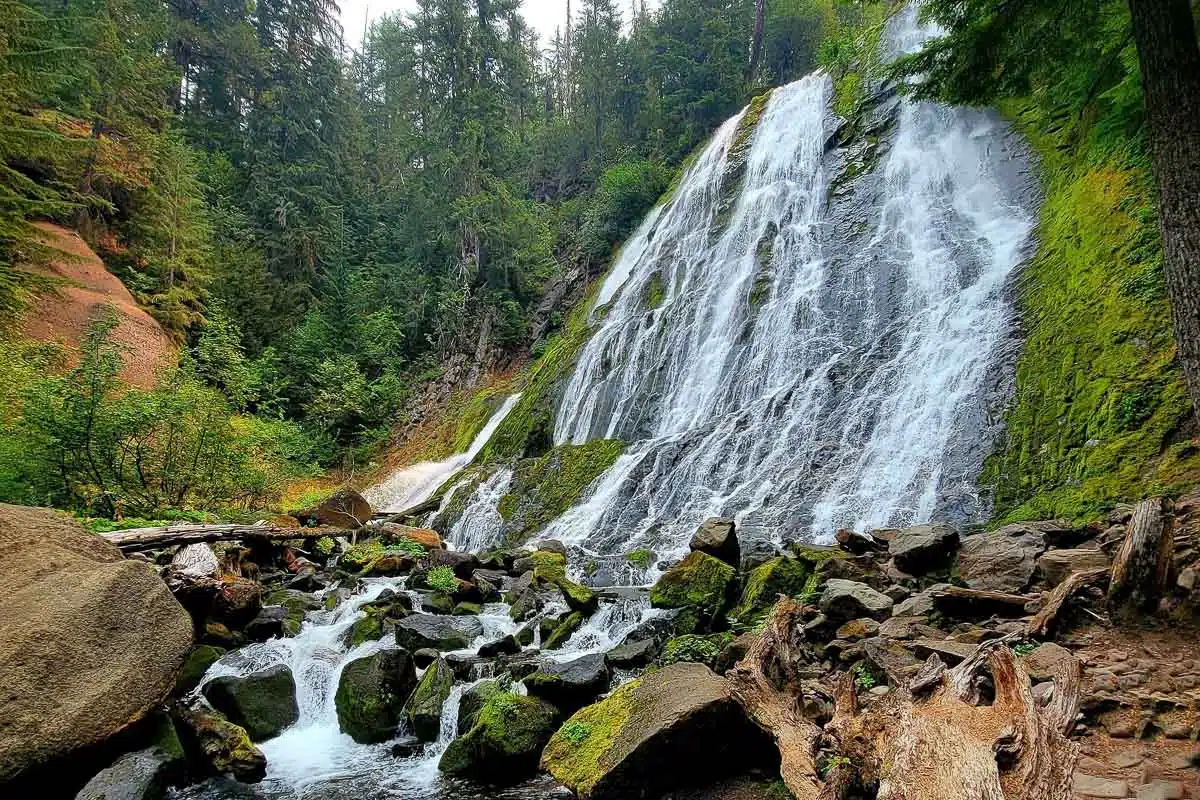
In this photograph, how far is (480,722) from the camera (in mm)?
5020

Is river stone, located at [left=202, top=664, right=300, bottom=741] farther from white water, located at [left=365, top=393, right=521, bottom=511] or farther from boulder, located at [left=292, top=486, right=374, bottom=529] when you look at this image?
white water, located at [left=365, top=393, right=521, bottom=511]

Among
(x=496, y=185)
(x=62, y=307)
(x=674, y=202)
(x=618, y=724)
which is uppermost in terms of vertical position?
(x=496, y=185)

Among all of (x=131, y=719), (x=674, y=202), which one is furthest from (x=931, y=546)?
(x=674, y=202)

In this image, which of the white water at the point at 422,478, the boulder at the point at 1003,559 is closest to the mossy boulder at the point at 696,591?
the boulder at the point at 1003,559

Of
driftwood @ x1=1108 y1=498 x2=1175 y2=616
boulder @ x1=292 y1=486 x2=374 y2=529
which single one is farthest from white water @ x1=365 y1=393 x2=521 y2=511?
driftwood @ x1=1108 y1=498 x2=1175 y2=616

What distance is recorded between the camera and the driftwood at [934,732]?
92.0 inches

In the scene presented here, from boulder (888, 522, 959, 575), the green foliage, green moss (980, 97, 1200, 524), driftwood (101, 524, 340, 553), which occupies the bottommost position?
the green foliage

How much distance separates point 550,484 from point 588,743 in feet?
35.9

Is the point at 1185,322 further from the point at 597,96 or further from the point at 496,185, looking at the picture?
the point at 597,96

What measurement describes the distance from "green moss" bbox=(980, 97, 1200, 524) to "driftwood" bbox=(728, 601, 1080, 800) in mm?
4209

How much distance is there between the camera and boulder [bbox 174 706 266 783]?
5.01 m

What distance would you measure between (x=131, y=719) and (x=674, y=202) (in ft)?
77.0

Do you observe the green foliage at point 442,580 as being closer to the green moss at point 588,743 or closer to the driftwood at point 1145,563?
the green moss at point 588,743

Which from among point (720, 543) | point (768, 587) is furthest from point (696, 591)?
point (768, 587)
